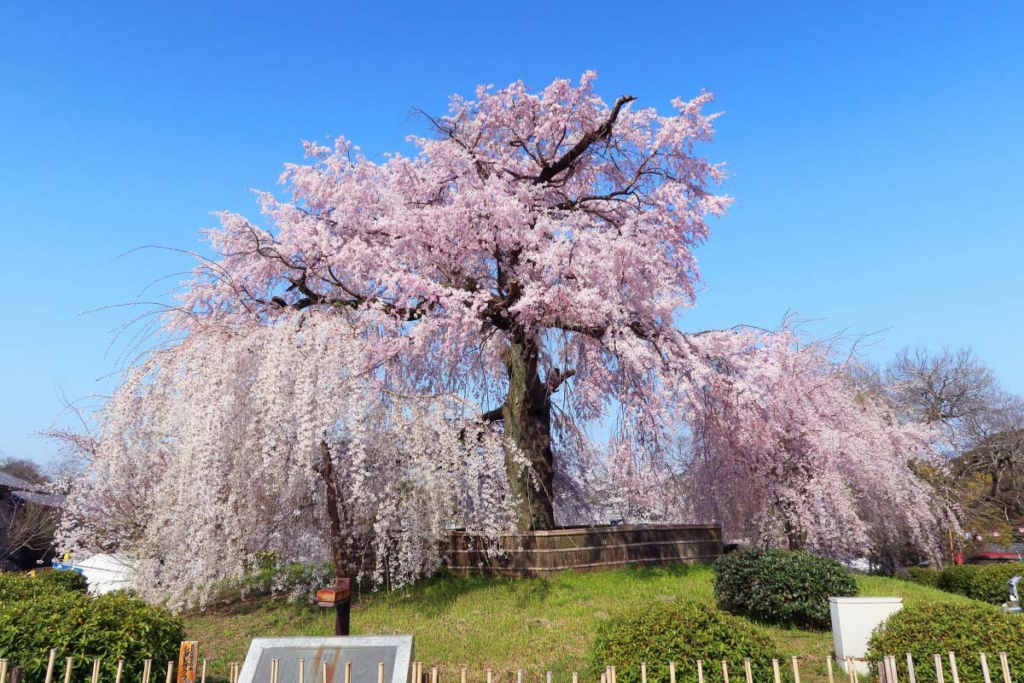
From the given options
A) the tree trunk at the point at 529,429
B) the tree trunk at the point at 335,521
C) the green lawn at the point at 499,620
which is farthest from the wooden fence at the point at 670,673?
the tree trunk at the point at 529,429

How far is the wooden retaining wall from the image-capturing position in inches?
498

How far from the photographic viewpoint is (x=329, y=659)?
5.69 metres

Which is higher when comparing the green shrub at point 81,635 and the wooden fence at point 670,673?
the green shrub at point 81,635

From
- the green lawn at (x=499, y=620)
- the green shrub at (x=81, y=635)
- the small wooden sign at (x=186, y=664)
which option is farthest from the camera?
the green lawn at (x=499, y=620)

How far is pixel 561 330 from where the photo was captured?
45.1ft

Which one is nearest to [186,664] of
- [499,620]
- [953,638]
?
[499,620]

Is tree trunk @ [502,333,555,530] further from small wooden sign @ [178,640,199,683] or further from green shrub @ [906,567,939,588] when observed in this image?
green shrub @ [906,567,939,588]

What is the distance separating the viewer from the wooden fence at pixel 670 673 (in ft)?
18.3

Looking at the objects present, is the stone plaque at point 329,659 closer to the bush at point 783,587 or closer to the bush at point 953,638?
the bush at point 953,638

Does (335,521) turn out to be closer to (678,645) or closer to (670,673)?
(678,645)

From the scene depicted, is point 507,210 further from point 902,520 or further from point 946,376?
point 946,376

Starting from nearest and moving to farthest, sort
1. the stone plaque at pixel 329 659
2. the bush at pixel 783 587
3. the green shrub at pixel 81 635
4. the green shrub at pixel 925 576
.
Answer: the stone plaque at pixel 329 659 → the green shrub at pixel 81 635 → the bush at pixel 783 587 → the green shrub at pixel 925 576

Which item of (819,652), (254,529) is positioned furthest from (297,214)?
(819,652)

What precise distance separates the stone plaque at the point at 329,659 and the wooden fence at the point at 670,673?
0.02 m
